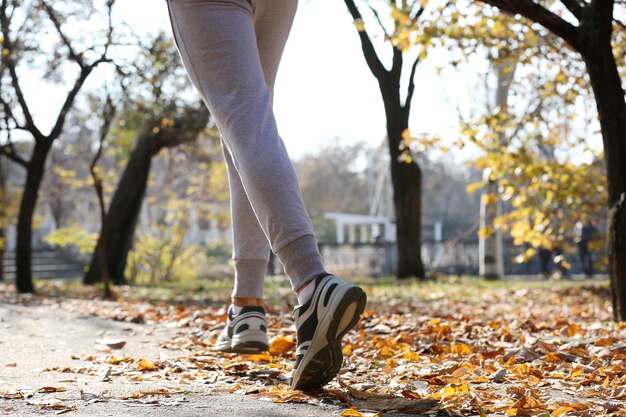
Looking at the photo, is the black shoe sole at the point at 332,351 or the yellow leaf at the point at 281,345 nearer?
the black shoe sole at the point at 332,351

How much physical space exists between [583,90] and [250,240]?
6435 mm

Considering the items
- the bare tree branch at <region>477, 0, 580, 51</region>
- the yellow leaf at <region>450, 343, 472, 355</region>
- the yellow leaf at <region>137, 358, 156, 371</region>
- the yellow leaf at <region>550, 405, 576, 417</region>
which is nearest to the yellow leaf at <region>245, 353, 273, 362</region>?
the yellow leaf at <region>137, 358, 156, 371</region>

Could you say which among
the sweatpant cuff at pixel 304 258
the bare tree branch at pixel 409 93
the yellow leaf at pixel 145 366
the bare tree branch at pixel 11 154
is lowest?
the yellow leaf at pixel 145 366

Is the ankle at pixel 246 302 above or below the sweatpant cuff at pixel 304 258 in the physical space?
below

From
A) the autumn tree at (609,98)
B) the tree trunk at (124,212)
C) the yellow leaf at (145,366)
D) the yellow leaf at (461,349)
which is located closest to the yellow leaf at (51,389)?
the yellow leaf at (145,366)

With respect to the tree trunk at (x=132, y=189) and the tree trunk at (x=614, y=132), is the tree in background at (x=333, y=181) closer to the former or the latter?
the tree trunk at (x=132, y=189)

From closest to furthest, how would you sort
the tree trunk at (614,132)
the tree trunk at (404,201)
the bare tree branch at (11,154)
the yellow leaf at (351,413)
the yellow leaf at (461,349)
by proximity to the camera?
the yellow leaf at (351,413) → the yellow leaf at (461,349) → the tree trunk at (614,132) → the bare tree branch at (11,154) → the tree trunk at (404,201)

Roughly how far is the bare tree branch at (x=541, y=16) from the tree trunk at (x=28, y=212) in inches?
442

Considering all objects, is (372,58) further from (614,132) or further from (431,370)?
(431,370)

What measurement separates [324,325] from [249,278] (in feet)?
3.20

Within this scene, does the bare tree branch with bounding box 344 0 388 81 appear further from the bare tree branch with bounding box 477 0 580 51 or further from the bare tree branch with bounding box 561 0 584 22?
the bare tree branch with bounding box 477 0 580 51

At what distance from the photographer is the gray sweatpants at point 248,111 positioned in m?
2.28

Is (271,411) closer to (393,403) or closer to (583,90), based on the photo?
(393,403)

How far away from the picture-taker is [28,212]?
47.5ft
